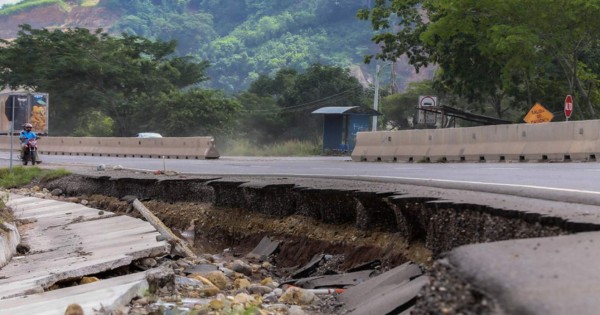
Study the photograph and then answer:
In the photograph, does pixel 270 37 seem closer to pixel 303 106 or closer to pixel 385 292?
pixel 303 106

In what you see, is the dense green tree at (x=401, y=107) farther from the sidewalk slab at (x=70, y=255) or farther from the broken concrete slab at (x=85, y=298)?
the broken concrete slab at (x=85, y=298)

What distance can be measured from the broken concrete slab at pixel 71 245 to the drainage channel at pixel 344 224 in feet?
3.31

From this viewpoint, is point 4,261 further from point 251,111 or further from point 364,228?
point 251,111

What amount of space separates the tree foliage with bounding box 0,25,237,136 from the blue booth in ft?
57.3

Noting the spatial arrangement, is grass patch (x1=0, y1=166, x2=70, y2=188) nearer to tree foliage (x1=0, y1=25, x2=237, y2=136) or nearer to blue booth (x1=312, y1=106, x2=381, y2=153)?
blue booth (x1=312, y1=106, x2=381, y2=153)

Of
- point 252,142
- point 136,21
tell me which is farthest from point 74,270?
point 136,21

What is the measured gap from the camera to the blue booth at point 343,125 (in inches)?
1676

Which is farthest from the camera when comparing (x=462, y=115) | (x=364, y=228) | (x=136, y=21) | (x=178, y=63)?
(x=136, y=21)

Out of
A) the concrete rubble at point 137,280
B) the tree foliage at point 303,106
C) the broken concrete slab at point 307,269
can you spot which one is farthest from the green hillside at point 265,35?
the broken concrete slab at point 307,269

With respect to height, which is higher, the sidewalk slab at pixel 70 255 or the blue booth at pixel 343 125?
the blue booth at pixel 343 125

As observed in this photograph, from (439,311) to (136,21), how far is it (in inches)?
7538

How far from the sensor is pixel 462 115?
1335 inches

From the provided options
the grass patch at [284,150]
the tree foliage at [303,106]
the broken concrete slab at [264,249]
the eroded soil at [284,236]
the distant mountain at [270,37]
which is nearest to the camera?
the eroded soil at [284,236]

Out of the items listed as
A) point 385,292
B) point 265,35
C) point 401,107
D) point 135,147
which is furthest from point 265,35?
point 385,292
